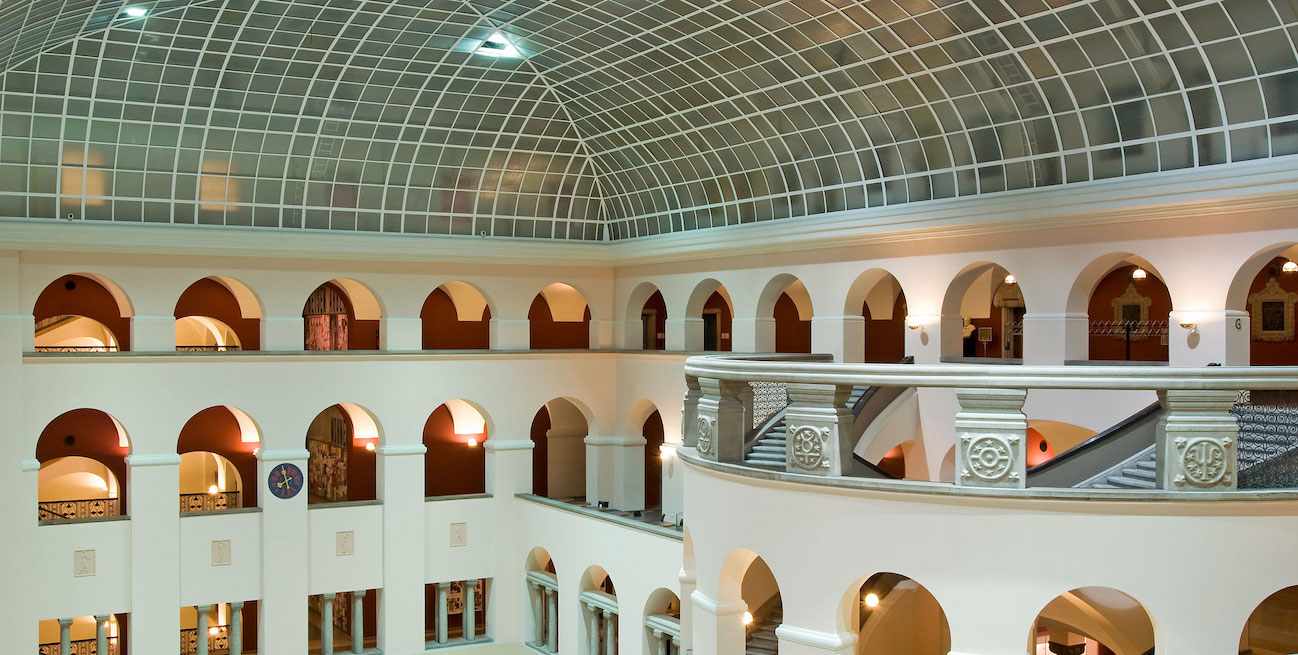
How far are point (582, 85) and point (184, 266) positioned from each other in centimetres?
952

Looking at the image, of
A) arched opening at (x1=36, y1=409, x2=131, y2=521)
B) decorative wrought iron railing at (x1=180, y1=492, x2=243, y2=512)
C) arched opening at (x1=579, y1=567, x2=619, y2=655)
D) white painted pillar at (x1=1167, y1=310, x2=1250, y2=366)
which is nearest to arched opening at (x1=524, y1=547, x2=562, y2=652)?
arched opening at (x1=579, y1=567, x2=619, y2=655)

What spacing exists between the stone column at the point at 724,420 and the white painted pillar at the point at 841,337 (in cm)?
1177

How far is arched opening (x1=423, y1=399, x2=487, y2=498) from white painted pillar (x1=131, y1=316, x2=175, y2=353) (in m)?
8.56

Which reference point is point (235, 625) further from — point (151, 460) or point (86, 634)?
point (86, 634)

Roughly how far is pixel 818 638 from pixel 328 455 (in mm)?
26534

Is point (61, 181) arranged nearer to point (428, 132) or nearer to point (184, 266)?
point (184, 266)

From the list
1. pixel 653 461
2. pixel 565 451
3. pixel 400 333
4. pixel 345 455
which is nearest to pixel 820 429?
pixel 400 333

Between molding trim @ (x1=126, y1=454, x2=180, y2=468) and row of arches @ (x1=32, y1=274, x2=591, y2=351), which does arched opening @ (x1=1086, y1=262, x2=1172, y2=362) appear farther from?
molding trim @ (x1=126, y1=454, x2=180, y2=468)

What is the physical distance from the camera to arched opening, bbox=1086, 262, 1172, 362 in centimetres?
2756

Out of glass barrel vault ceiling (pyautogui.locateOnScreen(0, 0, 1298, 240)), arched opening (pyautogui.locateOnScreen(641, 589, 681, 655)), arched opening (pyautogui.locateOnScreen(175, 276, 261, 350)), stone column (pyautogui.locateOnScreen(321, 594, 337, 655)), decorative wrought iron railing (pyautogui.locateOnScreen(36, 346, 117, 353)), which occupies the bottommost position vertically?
stone column (pyautogui.locateOnScreen(321, 594, 337, 655))

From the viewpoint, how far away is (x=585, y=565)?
26125 millimetres

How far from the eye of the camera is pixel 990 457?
9.80 metres

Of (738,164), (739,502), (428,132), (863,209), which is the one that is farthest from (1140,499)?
(428,132)

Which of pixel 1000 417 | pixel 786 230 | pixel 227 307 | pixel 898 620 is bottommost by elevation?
pixel 898 620
